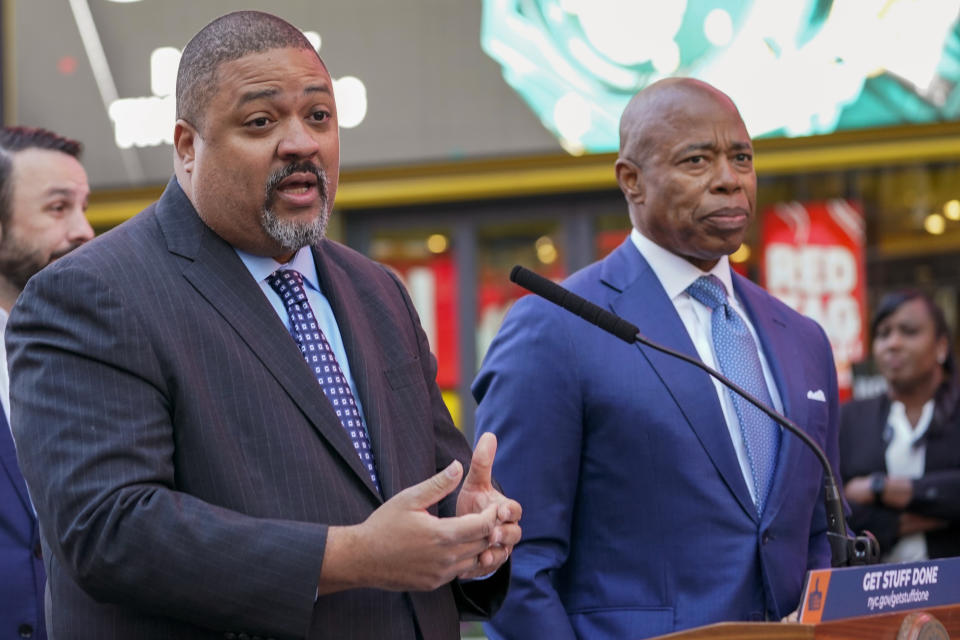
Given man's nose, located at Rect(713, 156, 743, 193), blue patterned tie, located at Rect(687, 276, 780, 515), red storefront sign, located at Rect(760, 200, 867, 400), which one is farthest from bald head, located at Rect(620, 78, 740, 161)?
red storefront sign, located at Rect(760, 200, 867, 400)

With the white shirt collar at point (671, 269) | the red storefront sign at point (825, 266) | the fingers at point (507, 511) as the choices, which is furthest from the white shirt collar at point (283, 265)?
the red storefront sign at point (825, 266)

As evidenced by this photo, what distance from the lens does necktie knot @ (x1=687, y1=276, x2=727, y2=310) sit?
11.3ft

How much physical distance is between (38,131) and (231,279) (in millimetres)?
2126

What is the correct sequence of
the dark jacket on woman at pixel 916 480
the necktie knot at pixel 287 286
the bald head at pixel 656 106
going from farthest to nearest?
the dark jacket on woman at pixel 916 480 < the bald head at pixel 656 106 < the necktie knot at pixel 287 286

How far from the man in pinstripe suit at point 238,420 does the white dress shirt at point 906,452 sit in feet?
10.4

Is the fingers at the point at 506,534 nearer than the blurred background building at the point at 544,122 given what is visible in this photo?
Yes

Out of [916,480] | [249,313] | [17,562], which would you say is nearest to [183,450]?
[249,313]

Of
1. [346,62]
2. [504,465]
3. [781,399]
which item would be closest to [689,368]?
[781,399]

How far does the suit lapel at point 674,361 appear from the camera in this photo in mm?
3146

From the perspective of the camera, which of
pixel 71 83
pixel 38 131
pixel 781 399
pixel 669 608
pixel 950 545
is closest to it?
pixel 669 608

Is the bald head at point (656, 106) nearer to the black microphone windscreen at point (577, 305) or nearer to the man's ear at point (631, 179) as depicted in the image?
the man's ear at point (631, 179)

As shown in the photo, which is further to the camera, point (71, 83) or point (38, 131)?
point (71, 83)

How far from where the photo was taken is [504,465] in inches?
126

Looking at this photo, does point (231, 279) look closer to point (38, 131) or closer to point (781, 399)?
point (781, 399)
